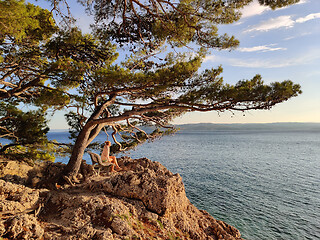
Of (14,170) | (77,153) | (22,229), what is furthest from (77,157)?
(22,229)

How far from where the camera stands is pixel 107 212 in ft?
15.0

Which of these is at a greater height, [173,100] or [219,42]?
[219,42]

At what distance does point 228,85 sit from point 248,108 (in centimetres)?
107

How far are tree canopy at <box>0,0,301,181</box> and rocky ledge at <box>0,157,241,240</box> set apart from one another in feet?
8.11

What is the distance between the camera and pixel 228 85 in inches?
268

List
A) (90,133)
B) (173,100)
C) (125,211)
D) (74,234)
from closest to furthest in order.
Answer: (74,234) < (125,211) < (173,100) < (90,133)

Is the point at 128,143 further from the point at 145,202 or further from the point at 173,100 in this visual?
the point at 145,202

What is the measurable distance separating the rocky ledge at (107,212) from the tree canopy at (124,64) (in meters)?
2.47

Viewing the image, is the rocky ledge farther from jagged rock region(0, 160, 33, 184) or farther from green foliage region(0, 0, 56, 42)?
green foliage region(0, 0, 56, 42)

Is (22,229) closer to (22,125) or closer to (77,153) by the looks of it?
(77,153)

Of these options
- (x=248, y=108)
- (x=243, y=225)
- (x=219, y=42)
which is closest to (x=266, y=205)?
(x=243, y=225)

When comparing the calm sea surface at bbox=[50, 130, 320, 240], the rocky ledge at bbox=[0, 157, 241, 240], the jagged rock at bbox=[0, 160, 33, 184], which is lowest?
the calm sea surface at bbox=[50, 130, 320, 240]

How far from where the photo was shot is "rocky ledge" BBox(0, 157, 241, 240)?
373cm

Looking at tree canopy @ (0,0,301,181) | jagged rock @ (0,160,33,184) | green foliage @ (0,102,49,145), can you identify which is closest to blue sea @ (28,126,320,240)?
tree canopy @ (0,0,301,181)
